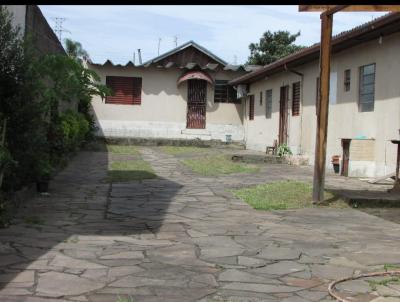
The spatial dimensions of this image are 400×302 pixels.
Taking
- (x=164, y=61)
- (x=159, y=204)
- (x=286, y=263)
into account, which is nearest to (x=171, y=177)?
(x=159, y=204)

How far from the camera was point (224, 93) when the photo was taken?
94.7 feet

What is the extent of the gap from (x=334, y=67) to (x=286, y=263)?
11.5 meters

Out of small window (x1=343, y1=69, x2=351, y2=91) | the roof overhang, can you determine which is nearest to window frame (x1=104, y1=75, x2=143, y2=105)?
the roof overhang

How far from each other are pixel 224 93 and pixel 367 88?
1500 centimetres

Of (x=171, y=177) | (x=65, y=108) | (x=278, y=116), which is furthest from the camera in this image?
(x=278, y=116)

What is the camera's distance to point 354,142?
13727mm

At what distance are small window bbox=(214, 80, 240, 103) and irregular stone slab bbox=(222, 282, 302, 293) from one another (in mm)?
24227

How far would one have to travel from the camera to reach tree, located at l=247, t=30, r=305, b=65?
138 feet

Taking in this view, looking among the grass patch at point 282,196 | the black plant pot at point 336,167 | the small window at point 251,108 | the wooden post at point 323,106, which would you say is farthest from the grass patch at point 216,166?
the small window at point 251,108

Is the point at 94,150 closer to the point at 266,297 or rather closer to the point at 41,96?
the point at 41,96

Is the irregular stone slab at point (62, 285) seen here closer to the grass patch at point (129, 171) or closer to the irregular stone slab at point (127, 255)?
the irregular stone slab at point (127, 255)

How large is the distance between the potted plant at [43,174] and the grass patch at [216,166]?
5.40m

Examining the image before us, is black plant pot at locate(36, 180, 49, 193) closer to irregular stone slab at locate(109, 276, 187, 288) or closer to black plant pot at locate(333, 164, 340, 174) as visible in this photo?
irregular stone slab at locate(109, 276, 187, 288)

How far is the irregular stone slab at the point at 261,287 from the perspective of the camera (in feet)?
15.0
